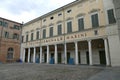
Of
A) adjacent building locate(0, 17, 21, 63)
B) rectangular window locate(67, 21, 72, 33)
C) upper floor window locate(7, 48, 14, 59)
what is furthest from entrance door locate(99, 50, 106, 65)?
upper floor window locate(7, 48, 14, 59)

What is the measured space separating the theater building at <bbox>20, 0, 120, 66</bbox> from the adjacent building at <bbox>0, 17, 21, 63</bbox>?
11.8 feet

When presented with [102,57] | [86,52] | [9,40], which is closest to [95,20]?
[102,57]

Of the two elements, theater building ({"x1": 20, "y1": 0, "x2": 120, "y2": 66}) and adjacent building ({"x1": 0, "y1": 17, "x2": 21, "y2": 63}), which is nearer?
theater building ({"x1": 20, "y1": 0, "x2": 120, "y2": 66})

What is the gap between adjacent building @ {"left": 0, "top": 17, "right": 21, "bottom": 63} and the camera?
76.5ft

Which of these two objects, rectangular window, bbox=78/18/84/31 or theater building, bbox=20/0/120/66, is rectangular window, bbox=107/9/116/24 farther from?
rectangular window, bbox=78/18/84/31

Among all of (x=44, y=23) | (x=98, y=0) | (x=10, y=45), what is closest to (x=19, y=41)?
(x=10, y=45)

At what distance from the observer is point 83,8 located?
1564 cm

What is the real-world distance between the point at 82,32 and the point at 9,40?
18.3 m

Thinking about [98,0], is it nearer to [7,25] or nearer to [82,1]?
[82,1]

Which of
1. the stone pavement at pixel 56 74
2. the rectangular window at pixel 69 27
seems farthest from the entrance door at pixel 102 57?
the stone pavement at pixel 56 74

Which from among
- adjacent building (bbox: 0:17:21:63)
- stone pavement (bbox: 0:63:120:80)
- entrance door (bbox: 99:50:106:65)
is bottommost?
stone pavement (bbox: 0:63:120:80)

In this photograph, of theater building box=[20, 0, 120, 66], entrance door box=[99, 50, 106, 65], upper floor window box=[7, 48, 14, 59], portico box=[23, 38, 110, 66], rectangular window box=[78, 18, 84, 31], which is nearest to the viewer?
theater building box=[20, 0, 120, 66]

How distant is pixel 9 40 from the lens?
81.1 feet

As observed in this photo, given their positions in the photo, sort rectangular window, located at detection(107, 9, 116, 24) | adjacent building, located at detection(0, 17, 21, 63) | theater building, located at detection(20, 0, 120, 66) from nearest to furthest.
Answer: rectangular window, located at detection(107, 9, 116, 24), theater building, located at detection(20, 0, 120, 66), adjacent building, located at detection(0, 17, 21, 63)
